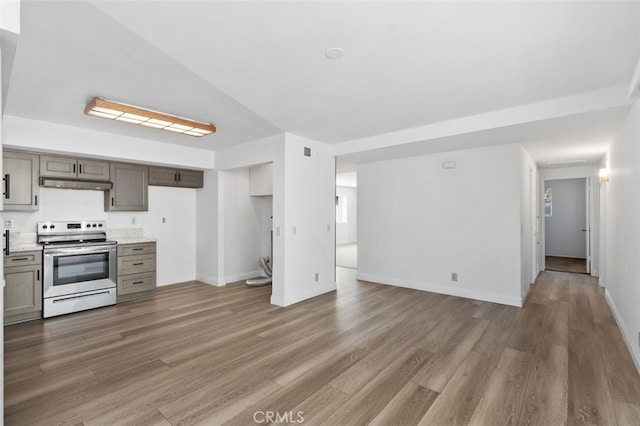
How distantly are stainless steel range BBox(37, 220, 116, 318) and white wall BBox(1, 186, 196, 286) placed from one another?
0.59 ft

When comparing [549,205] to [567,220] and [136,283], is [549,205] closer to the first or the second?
[567,220]

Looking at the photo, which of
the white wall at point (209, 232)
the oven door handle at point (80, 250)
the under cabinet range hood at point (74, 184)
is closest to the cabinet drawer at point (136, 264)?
the oven door handle at point (80, 250)

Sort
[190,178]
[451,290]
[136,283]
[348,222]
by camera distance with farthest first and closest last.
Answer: [348,222] < [190,178] < [451,290] < [136,283]

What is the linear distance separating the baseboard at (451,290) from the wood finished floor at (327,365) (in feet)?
0.62

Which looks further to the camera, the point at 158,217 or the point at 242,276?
the point at 242,276

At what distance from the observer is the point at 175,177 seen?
5.46 metres

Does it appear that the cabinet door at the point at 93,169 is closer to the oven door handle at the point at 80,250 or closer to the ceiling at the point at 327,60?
the ceiling at the point at 327,60

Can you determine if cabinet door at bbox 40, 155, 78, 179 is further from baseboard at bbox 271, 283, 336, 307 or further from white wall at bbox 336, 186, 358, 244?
white wall at bbox 336, 186, 358, 244

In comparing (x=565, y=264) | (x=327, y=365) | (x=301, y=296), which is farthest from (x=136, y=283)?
(x=565, y=264)

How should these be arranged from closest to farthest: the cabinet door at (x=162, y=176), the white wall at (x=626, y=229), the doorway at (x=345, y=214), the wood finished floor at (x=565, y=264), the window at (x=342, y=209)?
the white wall at (x=626, y=229) → the cabinet door at (x=162, y=176) → the wood finished floor at (x=565, y=264) → the doorway at (x=345, y=214) → the window at (x=342, y=209)

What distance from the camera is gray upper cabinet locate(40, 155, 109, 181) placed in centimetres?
413

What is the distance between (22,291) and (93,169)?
1.80 meters

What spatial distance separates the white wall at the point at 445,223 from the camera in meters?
4.39

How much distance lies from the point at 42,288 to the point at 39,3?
11.3 ft
